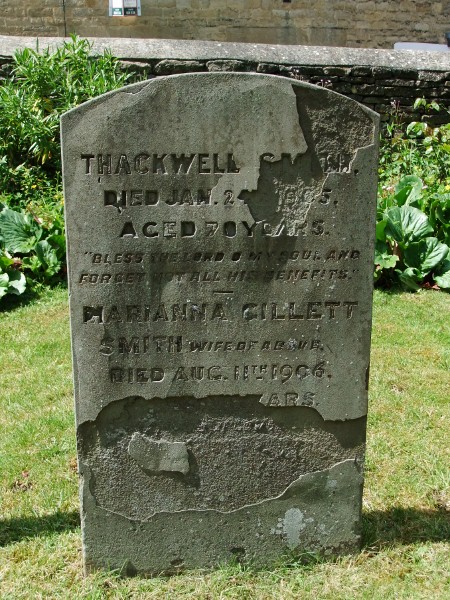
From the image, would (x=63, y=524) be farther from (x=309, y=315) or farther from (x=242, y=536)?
(x=309, y=315)

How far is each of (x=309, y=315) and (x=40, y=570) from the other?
1.52 metres

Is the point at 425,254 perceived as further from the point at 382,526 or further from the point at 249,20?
the point at 249,20

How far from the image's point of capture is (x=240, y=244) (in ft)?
8.49

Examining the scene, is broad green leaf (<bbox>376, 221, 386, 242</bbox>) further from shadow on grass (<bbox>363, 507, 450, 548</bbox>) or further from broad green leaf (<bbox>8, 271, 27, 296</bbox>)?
shadow on grass (<bbox>363, 507, 450, 548</bbox>)

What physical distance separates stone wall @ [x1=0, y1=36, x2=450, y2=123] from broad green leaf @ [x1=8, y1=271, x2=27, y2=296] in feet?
11.8

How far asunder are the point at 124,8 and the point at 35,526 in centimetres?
1522

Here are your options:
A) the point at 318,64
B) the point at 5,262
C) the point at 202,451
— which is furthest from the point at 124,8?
the point at 202,451

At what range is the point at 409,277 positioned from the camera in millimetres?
6324

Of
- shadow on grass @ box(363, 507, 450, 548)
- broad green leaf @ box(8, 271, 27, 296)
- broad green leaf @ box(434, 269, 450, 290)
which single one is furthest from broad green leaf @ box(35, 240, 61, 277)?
shadow on grass @ box(363, 507, 450, 548)

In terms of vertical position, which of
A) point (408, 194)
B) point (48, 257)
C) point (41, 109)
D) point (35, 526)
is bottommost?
point (35, 526)

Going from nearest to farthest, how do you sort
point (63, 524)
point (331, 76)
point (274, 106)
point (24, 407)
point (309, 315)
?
point (274, 106)
point (309, 315)
point (63, 524)
point (24, 407)
point (331, 76)

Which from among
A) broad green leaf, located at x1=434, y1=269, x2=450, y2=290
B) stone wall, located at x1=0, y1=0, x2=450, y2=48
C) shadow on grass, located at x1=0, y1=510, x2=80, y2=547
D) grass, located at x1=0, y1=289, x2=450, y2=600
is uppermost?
stone wall, located at x1=0, y1=0, x2=450, y2=48

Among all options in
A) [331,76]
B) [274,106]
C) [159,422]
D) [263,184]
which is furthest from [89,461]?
[331,76]

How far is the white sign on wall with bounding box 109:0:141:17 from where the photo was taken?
1589 cm
